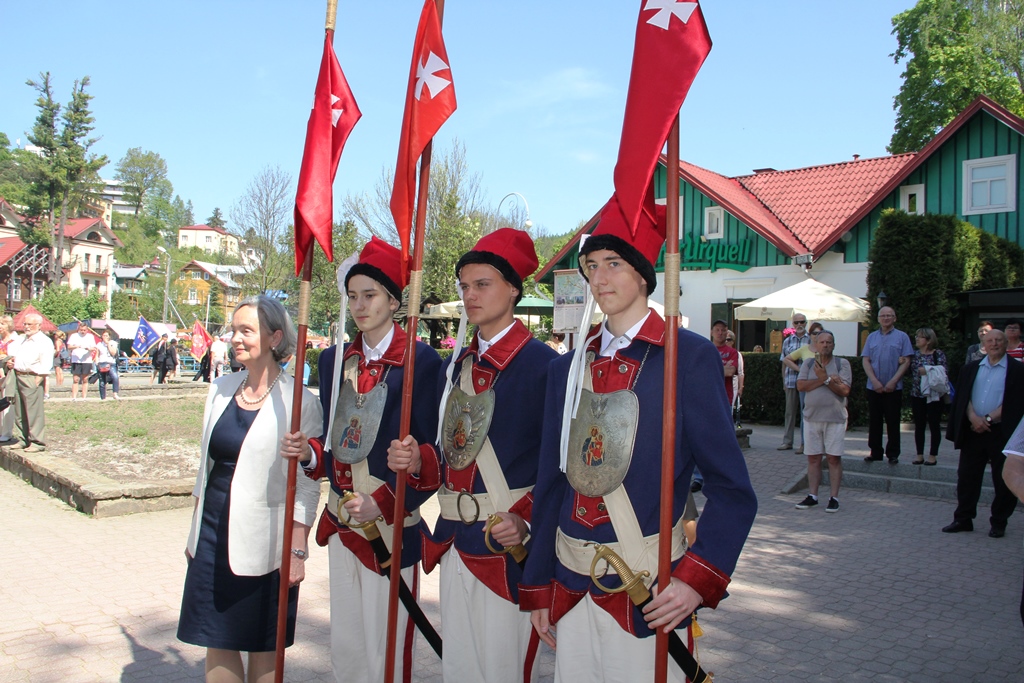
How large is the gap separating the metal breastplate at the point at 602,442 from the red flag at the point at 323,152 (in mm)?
1630

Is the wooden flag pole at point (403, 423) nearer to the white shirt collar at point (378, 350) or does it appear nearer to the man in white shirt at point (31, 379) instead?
the white shirt collar at point (378, 350)

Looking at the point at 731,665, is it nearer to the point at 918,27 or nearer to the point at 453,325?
the point at 453,325

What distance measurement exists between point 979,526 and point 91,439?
491 inches

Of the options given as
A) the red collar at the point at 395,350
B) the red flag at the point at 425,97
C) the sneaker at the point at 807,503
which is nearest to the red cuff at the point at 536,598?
the red collar at the point at 395,350

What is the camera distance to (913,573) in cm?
678

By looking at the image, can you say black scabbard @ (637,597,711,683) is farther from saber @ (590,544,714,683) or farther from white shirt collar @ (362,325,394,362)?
white shirt collar @ (362,325,394,362)

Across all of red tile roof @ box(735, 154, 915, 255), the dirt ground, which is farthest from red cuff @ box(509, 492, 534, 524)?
red tile roof @ box(735, 154, 915, 255)

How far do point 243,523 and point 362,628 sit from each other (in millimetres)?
708

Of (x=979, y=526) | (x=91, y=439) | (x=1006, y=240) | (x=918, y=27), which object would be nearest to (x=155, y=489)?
(x=91, y=439)

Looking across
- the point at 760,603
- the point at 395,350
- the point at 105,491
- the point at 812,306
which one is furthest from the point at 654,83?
the point at 812,306

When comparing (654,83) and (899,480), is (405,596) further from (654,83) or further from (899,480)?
(899,480)

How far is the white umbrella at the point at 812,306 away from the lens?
48.9 feet

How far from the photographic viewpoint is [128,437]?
13180 mm

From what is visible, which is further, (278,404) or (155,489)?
(155,489)
